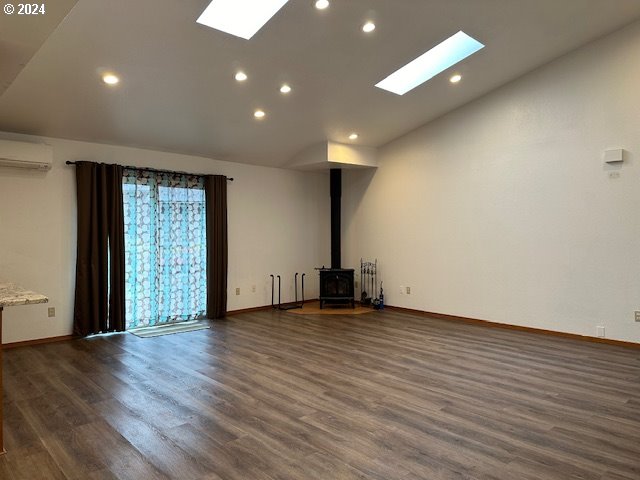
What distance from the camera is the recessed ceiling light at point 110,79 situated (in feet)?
13.3

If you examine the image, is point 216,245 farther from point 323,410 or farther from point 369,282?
point 323,410

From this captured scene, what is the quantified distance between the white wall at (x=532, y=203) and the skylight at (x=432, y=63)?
520 millimetres

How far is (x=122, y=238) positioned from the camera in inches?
211

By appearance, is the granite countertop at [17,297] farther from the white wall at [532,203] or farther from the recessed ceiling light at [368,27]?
the white wall at [532,203]

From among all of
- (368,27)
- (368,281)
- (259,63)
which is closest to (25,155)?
(259,63)

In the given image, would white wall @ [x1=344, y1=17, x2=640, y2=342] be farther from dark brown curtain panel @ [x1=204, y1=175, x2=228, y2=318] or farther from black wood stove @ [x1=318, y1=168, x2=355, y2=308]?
dark brown curtain panel @ [x1=204, y1=175, x2=228, y2=318]

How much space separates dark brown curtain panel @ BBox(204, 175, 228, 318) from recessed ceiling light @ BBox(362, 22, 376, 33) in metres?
3.37

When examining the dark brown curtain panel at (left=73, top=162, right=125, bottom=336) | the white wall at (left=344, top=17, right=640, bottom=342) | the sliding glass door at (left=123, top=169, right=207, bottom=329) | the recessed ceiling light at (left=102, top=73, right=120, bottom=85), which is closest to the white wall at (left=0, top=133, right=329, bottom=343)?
the dark brown curtain panel at (left=73, top=162, right=125, bottom=336)

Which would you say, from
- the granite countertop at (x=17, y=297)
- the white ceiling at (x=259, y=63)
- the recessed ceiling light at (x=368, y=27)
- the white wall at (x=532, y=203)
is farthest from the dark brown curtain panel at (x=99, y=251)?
the white wall at (x=532, y=203)

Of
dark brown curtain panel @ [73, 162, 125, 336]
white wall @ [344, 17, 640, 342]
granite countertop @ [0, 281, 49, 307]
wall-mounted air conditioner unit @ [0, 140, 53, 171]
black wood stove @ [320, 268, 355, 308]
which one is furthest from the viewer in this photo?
black wood stove @ [320, 268, 355, 308]

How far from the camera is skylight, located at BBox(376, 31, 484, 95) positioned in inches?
189

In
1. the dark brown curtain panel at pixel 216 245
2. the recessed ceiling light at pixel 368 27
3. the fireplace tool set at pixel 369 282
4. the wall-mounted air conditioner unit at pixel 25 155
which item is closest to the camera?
the recessed ceiling light at pixel 368 27

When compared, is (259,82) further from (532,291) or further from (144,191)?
(532,291)

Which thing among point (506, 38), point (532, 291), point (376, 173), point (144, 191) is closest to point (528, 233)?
point (532, 291)
